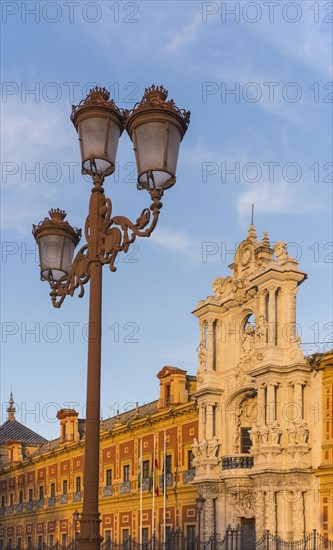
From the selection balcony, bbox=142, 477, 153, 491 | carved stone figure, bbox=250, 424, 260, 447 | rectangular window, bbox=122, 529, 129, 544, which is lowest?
rectangular window, bbox=122, 529, 129, 544

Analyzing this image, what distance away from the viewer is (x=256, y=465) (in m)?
25.4

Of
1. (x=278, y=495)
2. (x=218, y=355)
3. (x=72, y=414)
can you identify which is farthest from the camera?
(x=72, y=414)

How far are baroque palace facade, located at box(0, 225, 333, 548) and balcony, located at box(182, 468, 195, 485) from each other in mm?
45

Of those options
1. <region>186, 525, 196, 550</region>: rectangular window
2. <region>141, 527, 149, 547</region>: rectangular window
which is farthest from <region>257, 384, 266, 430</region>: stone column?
<region>141, 527, 149, 547</region>: rectangular window

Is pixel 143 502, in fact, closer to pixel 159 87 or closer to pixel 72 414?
pixel 72 414

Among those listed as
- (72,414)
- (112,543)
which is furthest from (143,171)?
(72,414)

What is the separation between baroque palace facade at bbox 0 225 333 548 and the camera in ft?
80.6

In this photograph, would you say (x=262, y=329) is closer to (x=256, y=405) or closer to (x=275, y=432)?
(x=256, y=405)

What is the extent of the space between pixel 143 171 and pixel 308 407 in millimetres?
20024

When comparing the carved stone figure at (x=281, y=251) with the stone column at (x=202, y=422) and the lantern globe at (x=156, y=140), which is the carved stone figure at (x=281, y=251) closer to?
the stone column at (x=202, y=422)

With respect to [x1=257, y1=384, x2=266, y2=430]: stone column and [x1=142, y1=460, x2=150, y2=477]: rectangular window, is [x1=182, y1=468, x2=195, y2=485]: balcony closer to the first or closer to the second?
[x1=142, y1=460, x2=150, y2=477]: rectangular window

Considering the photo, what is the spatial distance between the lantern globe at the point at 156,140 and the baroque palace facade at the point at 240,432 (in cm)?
1902

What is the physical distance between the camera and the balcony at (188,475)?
3051 centimetres

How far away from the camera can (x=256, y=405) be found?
1099 inches
